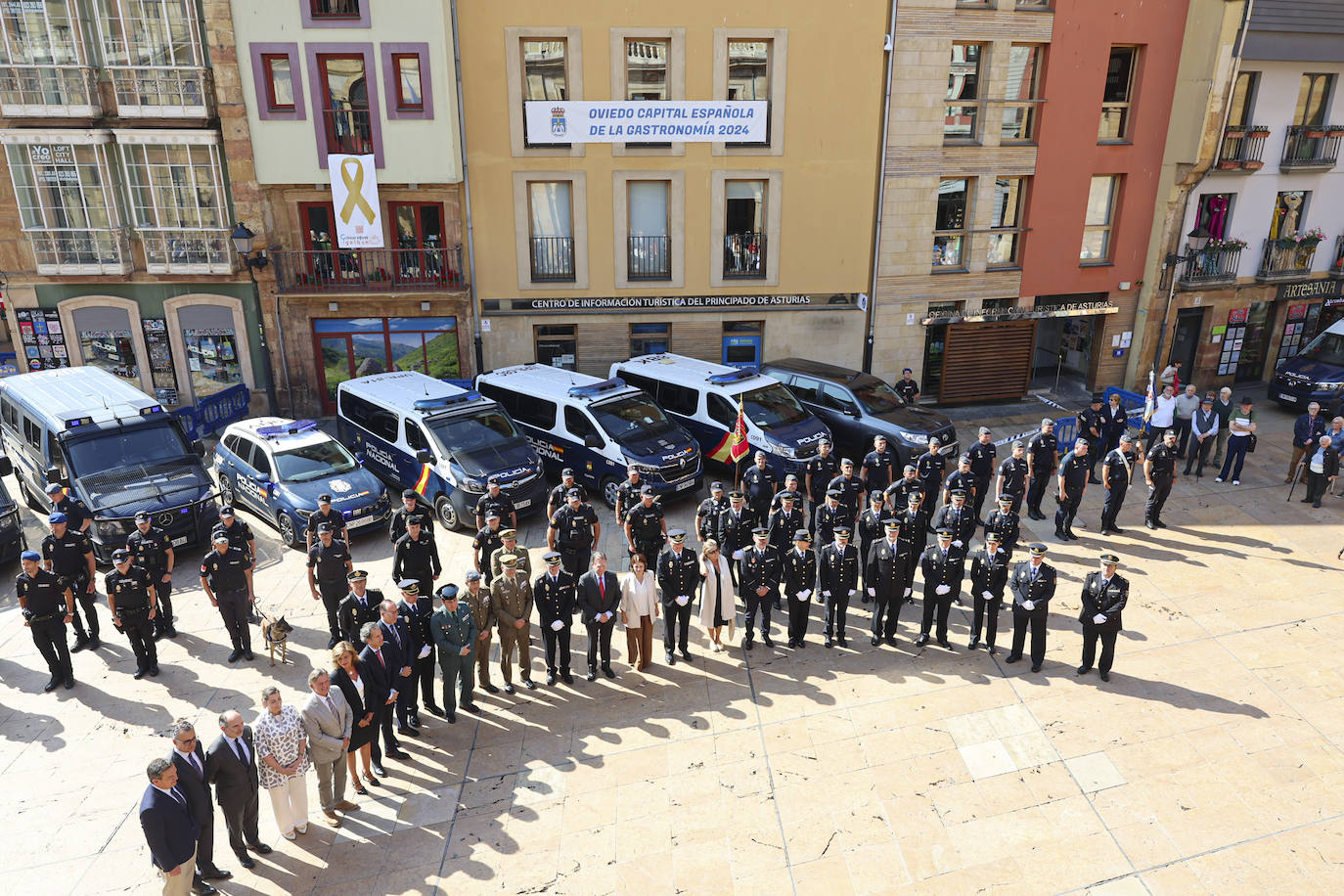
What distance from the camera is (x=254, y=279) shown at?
19875 millimetres

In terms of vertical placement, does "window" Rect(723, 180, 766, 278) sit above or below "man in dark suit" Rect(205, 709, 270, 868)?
above

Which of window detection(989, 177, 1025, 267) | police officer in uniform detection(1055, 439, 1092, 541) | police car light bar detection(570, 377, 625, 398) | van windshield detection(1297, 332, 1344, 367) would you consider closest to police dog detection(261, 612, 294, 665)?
police car light bar detection(570, 377, 625, 398)

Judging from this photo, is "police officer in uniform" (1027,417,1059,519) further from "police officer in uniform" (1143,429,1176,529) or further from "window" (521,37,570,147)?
"window" (521,37,570,147)

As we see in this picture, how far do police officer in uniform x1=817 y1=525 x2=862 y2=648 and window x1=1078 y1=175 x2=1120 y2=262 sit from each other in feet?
48.3

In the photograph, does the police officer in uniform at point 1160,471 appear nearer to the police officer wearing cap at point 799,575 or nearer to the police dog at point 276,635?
the police officer wearing cap at point 799,575

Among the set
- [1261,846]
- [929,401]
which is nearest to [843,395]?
[929,401]

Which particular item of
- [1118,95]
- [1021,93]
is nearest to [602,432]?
[1021,93]

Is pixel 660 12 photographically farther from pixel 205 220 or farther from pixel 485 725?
pixel 485 725

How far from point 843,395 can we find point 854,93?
7.41 meters

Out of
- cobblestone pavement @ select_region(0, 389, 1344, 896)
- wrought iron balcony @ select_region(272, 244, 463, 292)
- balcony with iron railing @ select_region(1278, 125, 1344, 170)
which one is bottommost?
cobblestone pavement @ select_region(0, 389, 1344, 896)

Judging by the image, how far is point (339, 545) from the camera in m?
11.4

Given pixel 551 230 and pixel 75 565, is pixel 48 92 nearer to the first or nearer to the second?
pixel 551 230

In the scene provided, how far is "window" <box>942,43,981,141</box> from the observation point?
20188 millimetres

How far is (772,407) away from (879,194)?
7012 millimetres
